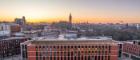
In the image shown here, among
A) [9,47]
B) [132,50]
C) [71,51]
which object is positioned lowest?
[132,50]

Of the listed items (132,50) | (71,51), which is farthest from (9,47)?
(132,50)

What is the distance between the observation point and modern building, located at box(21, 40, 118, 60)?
2480 cm

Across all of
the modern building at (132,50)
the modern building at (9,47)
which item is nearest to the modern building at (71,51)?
the modern building at (132,50)

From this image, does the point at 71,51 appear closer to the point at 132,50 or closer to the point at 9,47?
the point at 132,50

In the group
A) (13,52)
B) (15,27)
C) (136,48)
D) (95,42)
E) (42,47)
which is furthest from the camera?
(15,27)

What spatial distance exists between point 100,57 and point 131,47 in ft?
33.8

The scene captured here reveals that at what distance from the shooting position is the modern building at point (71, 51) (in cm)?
2480

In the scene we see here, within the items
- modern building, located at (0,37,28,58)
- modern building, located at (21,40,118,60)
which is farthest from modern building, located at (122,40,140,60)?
modern building, located at (0,37,28,58)

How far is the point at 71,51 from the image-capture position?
24984 mm

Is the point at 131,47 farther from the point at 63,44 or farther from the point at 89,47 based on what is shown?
the point at 63,44

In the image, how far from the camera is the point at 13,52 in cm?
3641

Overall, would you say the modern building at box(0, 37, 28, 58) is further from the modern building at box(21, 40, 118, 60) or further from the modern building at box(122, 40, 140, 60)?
the modern building at box(122, 40, 140, 60)

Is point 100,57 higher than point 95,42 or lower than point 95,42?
lower

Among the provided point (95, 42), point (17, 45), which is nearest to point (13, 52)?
point (17, 45)
